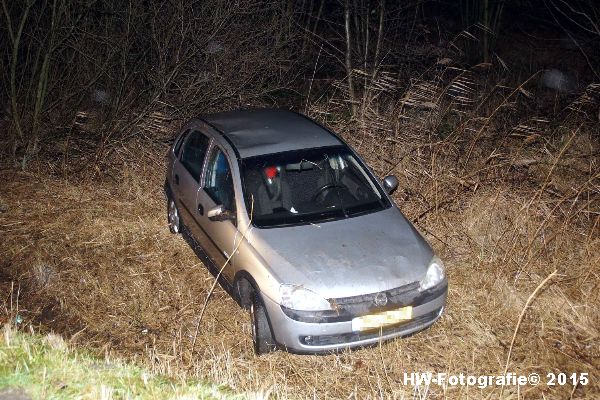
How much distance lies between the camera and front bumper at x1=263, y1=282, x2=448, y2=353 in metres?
4.34

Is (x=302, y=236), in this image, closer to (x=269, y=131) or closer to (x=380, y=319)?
(x=380, y=319)

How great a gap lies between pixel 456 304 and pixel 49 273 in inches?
158

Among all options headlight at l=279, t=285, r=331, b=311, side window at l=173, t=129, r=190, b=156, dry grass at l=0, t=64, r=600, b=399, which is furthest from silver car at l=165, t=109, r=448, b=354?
dry grass at l=0, t=64, r=600, b=399

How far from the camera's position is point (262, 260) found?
466cm

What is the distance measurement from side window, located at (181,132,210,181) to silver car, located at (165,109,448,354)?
1 cm

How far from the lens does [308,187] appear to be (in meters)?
5.41

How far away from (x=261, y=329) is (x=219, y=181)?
1584 millimetres

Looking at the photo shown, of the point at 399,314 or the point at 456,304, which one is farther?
the point at 456,304

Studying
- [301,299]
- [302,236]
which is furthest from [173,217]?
[301,299]

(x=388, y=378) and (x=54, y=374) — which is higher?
(x=54, y=374)

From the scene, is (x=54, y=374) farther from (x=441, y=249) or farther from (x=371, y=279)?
(x=441, y=249)

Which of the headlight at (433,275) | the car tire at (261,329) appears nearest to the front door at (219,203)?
the car tire at (261,329)

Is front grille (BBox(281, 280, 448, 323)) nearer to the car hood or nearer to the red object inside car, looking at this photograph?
the car hood

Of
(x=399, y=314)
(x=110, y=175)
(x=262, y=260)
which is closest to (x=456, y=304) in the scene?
(x=399, y=314)
